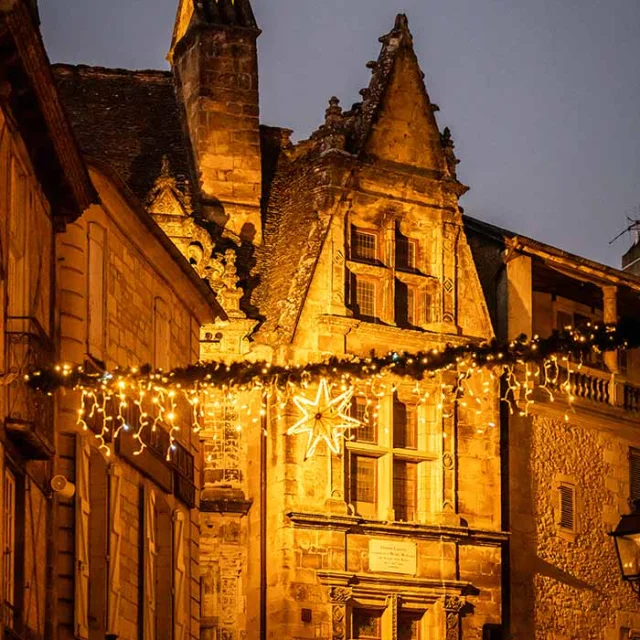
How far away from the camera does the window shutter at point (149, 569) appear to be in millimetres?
26062

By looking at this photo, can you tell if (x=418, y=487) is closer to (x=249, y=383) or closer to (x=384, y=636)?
(x=384, y=636)

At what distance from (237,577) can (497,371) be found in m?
5.55

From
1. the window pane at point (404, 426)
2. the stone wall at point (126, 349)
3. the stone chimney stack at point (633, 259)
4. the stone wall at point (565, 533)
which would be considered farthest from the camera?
the stone chimney stack at point (633, 259)

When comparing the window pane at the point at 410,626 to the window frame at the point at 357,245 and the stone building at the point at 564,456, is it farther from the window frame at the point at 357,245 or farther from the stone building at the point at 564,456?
the window frame at the point at 357,245

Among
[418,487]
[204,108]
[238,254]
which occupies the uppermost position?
[204,108]

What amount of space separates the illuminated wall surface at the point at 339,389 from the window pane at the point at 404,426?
4 cm

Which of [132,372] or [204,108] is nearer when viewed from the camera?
[132,372]

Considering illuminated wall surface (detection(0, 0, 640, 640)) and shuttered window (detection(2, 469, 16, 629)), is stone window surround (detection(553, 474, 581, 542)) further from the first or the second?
shuttered window (detection(2, 469, 16, 629))

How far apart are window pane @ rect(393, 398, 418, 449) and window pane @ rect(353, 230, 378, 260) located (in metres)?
2.22

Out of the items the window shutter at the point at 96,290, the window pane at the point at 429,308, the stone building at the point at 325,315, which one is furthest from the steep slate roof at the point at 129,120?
the window shutter at the point at 96,290

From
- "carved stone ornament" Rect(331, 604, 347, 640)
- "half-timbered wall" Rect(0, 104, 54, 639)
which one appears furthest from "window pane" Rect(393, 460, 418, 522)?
"half-timbered wall" Rect(0, 104, 54, 639)

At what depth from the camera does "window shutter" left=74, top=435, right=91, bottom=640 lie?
2311 cm

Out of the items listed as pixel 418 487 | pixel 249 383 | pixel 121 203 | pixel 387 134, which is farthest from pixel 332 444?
pixel 249 383

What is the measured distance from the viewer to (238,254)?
35125mm
